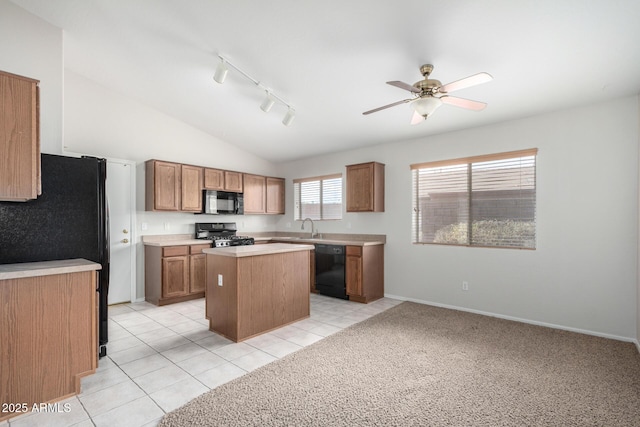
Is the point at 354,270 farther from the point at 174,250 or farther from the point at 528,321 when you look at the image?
the point at 174,250

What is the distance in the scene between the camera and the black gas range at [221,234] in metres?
5.24

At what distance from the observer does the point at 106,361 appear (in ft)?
9.04

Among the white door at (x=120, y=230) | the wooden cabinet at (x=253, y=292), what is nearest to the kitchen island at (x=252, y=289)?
the wooden cabinet at (x=253, y=292)

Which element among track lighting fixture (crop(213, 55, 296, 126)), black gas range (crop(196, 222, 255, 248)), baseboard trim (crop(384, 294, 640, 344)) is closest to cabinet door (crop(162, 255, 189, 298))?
black gas range (crop(196, 222, 255, 248))

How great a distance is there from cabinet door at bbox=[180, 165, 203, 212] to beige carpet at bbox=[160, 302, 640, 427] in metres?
3.21

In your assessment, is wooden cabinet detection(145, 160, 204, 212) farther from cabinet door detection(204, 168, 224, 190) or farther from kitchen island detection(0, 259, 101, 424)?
kitchen island detection(0, 259, 101, 424)

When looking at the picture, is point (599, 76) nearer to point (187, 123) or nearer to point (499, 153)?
point (499, 153)

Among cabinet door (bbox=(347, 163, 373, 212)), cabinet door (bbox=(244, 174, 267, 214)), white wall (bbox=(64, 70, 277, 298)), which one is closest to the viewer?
white wall (bbox=(64, 70, 277, 298))

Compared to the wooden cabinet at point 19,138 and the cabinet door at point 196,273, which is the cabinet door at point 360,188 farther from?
the wooden cabinet at point 19,138

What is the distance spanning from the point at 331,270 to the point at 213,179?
2.58m

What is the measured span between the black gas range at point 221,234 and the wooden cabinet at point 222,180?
0.69m

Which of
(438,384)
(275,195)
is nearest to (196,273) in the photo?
(275,195)

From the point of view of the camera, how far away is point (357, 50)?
2.88 m

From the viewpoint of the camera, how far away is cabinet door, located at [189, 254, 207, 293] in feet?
15.9
